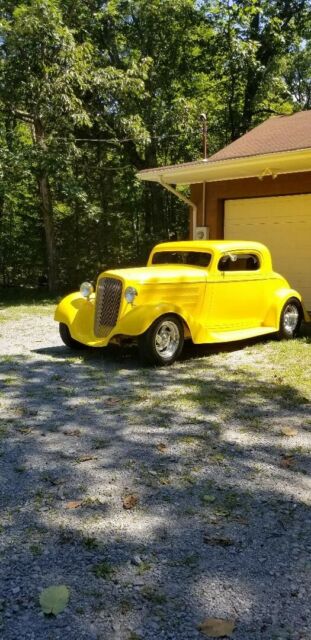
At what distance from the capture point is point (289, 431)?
4.40 meters

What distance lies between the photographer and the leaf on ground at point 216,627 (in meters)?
2.11

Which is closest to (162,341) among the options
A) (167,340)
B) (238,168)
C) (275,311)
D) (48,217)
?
(167,340)

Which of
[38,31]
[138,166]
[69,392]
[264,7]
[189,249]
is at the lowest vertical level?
[69,392]

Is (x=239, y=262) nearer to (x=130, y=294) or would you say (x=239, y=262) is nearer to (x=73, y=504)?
(x=130, y=294)

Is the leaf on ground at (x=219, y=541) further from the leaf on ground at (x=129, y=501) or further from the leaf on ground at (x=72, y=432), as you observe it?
the leaf on ground at (x=72, y=432)

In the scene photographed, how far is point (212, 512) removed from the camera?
121 inches

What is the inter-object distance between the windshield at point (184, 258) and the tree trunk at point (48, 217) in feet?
21.4

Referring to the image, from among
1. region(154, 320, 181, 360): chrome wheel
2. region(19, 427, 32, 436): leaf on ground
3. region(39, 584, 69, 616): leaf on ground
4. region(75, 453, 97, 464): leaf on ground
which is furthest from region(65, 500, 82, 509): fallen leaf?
region(154, 320, 181, 360): chrome wheel

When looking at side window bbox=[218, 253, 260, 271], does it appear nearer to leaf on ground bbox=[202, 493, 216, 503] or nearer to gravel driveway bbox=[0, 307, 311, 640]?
gravel driveway bbox=[0, 307, 311, 640]

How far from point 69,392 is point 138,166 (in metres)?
13.1

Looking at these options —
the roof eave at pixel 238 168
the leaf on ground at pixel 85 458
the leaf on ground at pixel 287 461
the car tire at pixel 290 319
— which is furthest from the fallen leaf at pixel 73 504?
the roof eave at pixel 238 168

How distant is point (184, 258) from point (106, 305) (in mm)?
1683

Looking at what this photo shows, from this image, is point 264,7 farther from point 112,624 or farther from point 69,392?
point 112,624

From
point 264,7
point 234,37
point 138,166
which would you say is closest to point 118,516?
point 138,166
